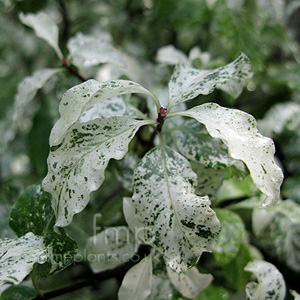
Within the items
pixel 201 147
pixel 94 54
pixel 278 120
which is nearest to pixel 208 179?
pixel 201 147

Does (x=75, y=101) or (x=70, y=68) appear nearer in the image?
(x=75, y=101)

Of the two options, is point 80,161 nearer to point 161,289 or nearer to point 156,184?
point 156,184

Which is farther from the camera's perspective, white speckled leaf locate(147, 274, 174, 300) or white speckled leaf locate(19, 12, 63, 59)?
white speckled leaf locate(19, 12, 63, 59)

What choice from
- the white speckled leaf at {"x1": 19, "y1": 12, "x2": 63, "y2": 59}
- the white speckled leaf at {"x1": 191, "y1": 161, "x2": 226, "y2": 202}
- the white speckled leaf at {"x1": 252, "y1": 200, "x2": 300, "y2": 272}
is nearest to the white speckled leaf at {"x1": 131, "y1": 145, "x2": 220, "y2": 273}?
the white speckled leaf at {"x1": 191, "y1": 161, "x2": 226, "y2": 202}

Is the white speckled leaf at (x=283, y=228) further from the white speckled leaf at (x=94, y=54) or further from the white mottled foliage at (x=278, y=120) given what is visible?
the white speckled leaf at (x=94, y=54)

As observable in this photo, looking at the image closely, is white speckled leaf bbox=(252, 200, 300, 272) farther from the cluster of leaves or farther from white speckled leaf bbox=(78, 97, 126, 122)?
white speckled leaf bbox=(78, 97, 126, 122)

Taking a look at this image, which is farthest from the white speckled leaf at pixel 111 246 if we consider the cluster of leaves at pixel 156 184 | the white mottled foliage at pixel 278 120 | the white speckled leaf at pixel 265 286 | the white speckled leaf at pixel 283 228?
the white mottled foliage at pixel 278 120

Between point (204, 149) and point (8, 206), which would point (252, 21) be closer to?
point (204, 149)

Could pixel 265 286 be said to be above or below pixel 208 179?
below
